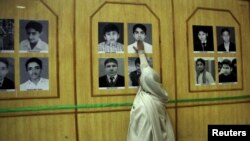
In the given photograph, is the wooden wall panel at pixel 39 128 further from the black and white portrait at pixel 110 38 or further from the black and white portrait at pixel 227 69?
the black and white portrait at pixel 227 69

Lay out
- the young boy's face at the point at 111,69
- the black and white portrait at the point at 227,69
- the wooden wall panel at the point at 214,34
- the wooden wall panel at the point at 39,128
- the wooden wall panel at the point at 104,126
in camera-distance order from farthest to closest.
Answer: the black and white portrait at the point at 227,69
the wooden wall panel at the point at 214,34
the young boy's face at the point at 111,69
the wooden wall panel at the point at 104,126
the wooden wall panel at the point at 39,128

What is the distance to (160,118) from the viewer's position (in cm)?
271

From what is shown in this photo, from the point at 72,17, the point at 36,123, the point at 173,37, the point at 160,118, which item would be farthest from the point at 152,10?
the point at 36,123

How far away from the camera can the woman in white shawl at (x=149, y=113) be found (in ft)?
8.54

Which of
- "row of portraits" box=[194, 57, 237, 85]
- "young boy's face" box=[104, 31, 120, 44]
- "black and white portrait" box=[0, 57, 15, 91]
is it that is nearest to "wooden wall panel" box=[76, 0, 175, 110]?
"young boy's face" box=[104, 31, 120, 44]

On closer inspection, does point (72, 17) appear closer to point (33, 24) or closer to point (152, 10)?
point (33, 24)

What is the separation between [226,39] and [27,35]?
7.36 feet

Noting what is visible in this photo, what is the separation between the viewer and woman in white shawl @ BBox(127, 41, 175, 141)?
260 cm

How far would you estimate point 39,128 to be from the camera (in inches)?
104

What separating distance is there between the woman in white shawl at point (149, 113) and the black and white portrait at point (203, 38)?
29.0 inches

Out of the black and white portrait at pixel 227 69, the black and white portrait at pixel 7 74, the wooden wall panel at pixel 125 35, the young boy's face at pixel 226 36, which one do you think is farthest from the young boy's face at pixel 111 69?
the young boy's face at pixel 226 36

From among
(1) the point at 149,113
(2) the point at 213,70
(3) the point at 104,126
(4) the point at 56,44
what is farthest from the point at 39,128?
(2) the point at 213,70

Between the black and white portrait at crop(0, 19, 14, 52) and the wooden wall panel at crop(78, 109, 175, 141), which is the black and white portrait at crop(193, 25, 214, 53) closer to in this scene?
the wooden wall panel at crop(78, 109, 175, 141)

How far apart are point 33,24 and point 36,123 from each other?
0.95 m
